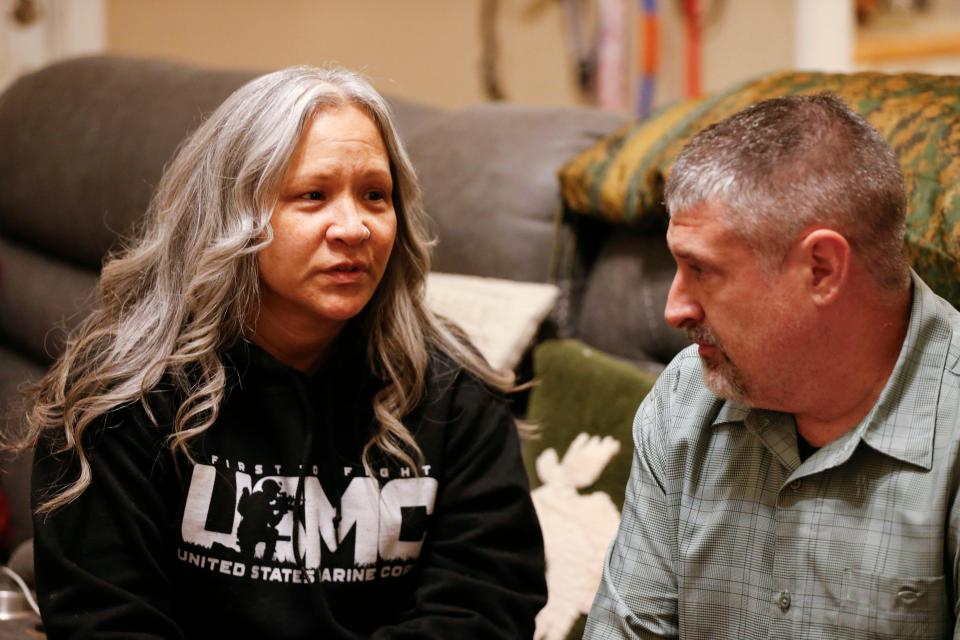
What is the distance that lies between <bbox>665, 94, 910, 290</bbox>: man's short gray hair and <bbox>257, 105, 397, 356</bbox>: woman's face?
0.48 metres

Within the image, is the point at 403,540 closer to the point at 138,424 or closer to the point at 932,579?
the point at 138,424

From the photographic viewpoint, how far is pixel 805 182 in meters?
0.96

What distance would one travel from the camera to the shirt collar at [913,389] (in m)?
0.99

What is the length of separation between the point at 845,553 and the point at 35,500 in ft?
3.04

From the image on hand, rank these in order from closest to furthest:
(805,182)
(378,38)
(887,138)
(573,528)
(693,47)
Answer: (805,182)
(887,138)
(573,528)
(693,47)
(378,38)

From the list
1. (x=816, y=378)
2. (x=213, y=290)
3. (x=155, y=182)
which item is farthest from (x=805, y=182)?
(x=155, y=182)

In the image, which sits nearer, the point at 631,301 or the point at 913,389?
the point at 913,389

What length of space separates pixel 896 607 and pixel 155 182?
192cm

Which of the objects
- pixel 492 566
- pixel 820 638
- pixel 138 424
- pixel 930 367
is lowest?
pixel 492 566

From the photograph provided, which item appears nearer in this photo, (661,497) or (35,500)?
(661,497)

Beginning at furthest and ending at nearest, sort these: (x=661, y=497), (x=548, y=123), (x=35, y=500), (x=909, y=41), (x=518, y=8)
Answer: (x=518, y=8) → (x=909, y=41) → (x=548, y=123) → (x=35, y=500) → (x=661, y=497)

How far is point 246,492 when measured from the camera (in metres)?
1.35

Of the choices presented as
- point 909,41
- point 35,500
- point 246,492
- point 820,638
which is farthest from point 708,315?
point 909,41

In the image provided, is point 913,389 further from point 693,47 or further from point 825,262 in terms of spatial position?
point 693,47
